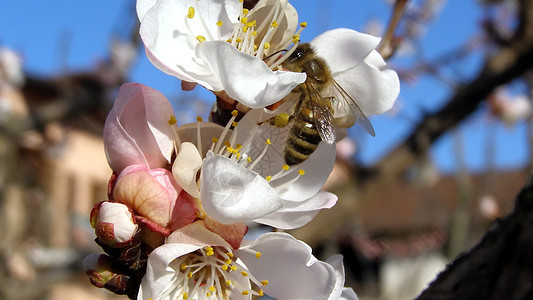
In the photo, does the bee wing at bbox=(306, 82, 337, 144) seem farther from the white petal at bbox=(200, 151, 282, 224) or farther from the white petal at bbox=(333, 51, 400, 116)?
the white petal at bbox=(200, 151, 282, 224)

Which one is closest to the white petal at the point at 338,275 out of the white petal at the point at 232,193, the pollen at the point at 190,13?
the white petal at the point at 232,193

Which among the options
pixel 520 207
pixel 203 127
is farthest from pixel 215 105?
pixel 520 207

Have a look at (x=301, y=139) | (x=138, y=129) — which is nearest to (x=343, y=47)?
(x=301, y=139)

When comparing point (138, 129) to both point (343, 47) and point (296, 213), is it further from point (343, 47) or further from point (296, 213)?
point (343, 47)

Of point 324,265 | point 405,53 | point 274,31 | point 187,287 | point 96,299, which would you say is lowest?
point 96,299

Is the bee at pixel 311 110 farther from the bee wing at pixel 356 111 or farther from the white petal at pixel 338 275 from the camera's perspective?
the white petal at pixel 338 275

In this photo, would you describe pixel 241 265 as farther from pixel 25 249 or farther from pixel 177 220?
pixel 25 249
